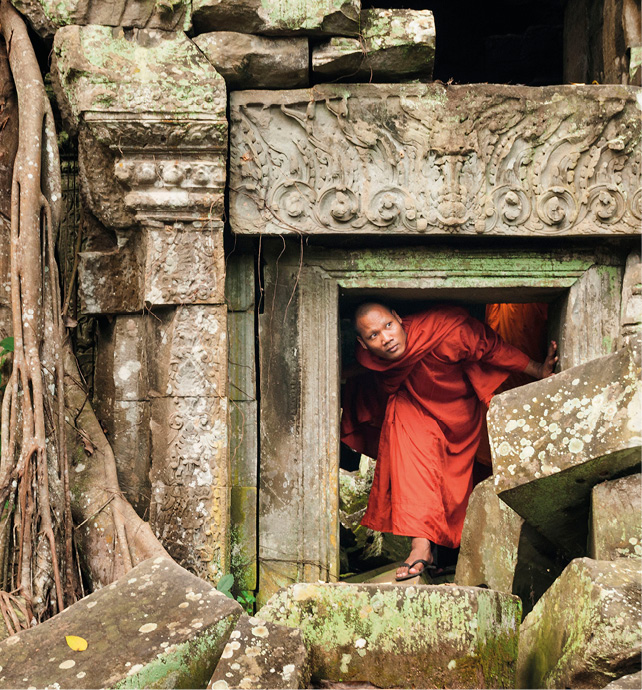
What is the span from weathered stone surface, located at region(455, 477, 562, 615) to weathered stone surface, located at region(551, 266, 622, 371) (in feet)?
3.33

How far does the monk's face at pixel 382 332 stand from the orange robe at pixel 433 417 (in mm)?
89

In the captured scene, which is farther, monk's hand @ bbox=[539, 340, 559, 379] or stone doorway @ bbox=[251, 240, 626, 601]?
monk's hand @ bbox=[539, 340, 559, 379]

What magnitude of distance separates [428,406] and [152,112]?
2497mm

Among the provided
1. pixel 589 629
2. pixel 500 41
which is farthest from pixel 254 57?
pixel 500 41

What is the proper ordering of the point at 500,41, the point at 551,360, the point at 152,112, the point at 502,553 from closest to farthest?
the point at 502,553, the point at 152,112, the point at 551,360, the point at 500,41

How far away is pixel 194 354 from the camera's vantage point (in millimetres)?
4031

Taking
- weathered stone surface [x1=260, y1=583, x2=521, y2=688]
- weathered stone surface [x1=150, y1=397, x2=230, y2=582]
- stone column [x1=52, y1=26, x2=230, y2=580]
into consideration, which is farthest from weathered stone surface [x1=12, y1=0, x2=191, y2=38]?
weathered stone surface [x1=260, y1=583, x2=521, y2=688]

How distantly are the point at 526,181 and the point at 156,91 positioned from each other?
73.5 inches

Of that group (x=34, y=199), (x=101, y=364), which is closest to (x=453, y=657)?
(x=101, y=364)

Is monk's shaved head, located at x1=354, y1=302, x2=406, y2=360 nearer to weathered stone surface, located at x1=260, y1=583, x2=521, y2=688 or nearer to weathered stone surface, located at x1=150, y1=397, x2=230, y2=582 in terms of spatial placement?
weathered stone surface, located at x1=150, y1=397, x2=230, y2=582

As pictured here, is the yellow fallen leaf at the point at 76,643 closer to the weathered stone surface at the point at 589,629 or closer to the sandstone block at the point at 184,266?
the weathered stone surface at the point at 589,629

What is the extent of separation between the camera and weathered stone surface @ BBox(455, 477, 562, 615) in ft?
11.9

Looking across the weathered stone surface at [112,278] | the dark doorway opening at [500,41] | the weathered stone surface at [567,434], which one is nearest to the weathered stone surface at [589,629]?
the weathered stone surface at [567,434]

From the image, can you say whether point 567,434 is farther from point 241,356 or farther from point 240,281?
point 240,281
